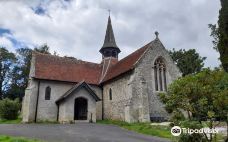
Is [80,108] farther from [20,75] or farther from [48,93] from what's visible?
[20,75]

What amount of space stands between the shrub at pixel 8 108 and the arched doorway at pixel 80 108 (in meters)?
6.93

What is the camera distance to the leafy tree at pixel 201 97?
9070 millimetres

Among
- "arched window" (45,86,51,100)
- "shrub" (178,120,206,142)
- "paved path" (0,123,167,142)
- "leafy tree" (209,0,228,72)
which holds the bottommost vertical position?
"paved path" (0,123,167,142)

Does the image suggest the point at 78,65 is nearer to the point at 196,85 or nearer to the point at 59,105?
the point at 59,105

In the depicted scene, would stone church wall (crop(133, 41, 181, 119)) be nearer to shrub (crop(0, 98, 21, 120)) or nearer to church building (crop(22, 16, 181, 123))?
church building (crop(22, 16, 181, 123))

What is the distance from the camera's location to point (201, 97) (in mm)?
9430

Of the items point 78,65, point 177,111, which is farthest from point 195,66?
point 177,111

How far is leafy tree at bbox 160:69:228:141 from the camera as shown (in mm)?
9070

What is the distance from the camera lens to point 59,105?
89.5 feet

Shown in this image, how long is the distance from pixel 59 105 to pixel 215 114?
20729mm

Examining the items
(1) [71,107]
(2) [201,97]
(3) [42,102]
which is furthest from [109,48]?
(2) [201,97]

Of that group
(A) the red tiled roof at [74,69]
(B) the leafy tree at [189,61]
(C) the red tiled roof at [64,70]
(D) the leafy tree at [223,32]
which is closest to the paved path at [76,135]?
(A) the red tiled roof at [74,69]

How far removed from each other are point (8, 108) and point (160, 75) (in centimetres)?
1786

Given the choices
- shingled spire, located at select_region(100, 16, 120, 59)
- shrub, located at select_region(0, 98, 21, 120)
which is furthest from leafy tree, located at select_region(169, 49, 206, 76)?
shrub, located at select_region(0, 98, 21, 120)
